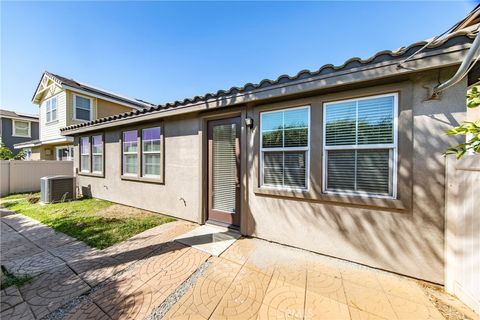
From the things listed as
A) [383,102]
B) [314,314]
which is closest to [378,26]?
[383,102]

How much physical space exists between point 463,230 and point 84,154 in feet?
40.1

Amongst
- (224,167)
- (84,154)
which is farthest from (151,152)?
(84,154)

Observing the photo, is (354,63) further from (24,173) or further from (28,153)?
(28,153)

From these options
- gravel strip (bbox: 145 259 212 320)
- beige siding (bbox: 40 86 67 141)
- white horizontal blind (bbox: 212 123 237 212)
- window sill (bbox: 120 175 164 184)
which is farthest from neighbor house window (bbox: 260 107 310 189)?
beige siding (bbox: 40 86 67 141)

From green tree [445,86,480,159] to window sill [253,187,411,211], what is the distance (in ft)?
3.12

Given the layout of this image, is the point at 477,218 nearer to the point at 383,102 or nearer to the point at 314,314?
the point at 383,102

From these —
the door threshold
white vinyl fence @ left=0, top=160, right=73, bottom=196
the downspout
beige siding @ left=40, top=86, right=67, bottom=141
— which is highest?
beige siding @ left=40, top=86, right=67, bottom=141

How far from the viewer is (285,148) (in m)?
3.88

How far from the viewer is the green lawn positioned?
14.4 ft

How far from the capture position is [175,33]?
288 inches

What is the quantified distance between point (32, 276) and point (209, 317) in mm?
3152

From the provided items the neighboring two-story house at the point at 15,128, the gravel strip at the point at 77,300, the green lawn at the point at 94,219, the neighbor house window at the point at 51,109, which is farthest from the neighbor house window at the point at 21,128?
the gravel strip at the point at 77,300

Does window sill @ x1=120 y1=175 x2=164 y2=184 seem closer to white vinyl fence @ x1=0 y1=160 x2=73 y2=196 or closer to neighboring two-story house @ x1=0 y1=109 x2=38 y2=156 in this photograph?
white vinyl fence @ x1=0 y1=160 x2=73 y2=196

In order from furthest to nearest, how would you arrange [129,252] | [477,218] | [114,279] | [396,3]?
1. [396,3]
2. [129,252]
3. [114,279]
4. [477,218]
